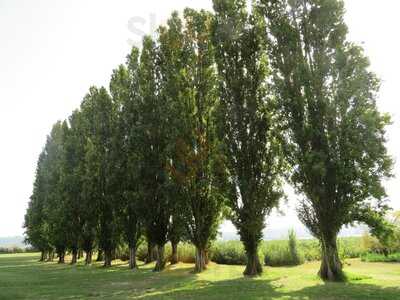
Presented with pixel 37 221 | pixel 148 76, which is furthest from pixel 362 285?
pixel 37 221

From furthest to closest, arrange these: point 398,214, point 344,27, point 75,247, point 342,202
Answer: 1. point 75,247
2. point 398,214
3. point 344,27
4. point 342,202

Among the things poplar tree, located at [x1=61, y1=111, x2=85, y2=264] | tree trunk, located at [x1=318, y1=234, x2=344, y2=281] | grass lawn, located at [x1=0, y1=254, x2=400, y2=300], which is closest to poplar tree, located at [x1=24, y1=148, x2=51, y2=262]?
poplar tree, located at [x1=61, y1=111, x2=85, y2=264]

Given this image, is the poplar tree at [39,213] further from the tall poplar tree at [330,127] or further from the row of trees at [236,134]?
the tall poplar tree at [330,127]

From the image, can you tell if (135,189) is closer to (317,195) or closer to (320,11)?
(317,195)

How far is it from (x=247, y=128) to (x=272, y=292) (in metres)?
9.44

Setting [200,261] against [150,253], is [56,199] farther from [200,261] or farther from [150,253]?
Result: [200,261]

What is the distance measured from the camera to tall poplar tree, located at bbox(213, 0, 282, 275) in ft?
70.5

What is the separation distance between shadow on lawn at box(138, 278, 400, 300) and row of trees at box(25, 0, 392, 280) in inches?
118

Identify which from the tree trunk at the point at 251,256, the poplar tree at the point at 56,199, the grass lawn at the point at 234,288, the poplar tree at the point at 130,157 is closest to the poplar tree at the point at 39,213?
the poplar tree at the point at 56,199

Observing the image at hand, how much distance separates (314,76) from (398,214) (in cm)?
1089

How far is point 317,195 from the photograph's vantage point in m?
18.3

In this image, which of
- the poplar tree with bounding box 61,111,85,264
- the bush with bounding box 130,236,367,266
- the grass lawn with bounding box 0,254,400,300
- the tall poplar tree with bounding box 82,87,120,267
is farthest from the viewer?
the poplar tree with bounding box 61,111,85,264

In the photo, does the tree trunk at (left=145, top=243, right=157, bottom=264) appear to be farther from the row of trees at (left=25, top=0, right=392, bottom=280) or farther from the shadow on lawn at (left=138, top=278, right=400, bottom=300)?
the shadow on lawn at (left=138, top=278, right=400, bottom=300)

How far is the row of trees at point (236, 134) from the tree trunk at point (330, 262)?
0.04 meters
